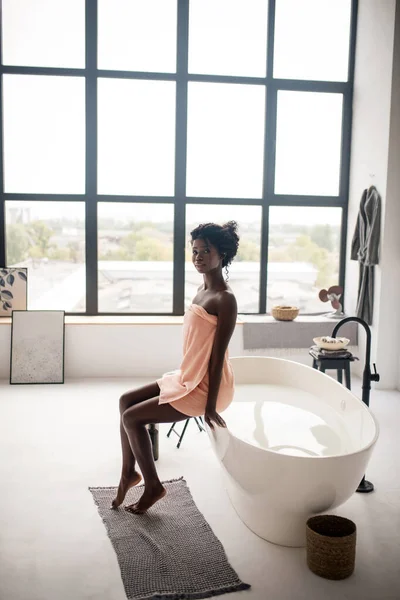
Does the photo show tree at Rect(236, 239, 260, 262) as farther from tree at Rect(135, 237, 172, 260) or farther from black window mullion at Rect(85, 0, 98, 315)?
black window mullion at Rect(85, 0, 98, 315)

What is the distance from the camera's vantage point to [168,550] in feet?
8.76

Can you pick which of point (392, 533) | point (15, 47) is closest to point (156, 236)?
point (15, 47)

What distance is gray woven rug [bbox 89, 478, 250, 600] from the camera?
7.91ft

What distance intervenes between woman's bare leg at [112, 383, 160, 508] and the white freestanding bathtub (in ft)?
1.18

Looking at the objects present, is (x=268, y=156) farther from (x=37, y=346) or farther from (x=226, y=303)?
(x=226, y=303)

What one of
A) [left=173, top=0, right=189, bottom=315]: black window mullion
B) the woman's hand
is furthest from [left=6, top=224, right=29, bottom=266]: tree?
the woman's hand

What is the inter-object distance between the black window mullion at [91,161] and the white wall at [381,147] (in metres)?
2.22

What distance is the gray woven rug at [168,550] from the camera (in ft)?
7.91

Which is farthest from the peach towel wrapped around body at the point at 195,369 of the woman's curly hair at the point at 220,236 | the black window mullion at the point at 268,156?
the black window mullion at the point at 268,156

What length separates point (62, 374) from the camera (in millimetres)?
5184

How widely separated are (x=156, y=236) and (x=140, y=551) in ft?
11.1

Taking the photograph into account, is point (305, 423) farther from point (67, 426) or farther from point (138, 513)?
point (67, 426)

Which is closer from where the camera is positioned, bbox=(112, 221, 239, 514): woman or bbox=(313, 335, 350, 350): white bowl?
bbox=(112, 221, 239, 514): woman

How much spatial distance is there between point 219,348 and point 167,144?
3.21 meters
